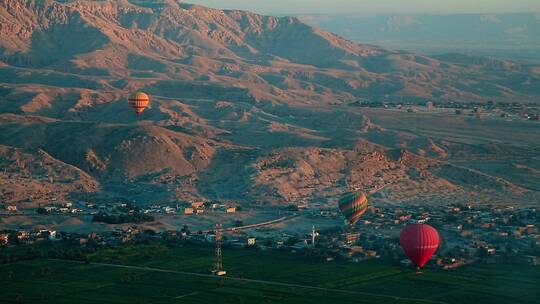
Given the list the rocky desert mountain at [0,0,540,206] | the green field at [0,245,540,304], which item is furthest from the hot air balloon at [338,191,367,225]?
the rocky desert mountain at [0,0,540,206]

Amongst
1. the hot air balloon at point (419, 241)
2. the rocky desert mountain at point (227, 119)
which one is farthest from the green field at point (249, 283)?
the rocky desert mountain at point (227, 119)

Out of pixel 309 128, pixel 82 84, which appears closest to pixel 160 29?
pixel 82 84

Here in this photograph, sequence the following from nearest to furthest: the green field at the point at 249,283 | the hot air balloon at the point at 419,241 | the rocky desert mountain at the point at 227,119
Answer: the green field at the point at 249,283
the hot air balloon at the point at 419,241
the rocky desert mountain at the point at 227,119

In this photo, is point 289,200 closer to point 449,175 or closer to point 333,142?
point 449,175

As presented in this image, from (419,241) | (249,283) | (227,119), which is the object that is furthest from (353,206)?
(227,119)

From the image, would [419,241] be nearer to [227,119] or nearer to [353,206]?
[353,206]

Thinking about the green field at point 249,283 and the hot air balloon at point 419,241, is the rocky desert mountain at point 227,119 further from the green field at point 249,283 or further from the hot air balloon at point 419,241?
the hot air balloon at point 419,241
